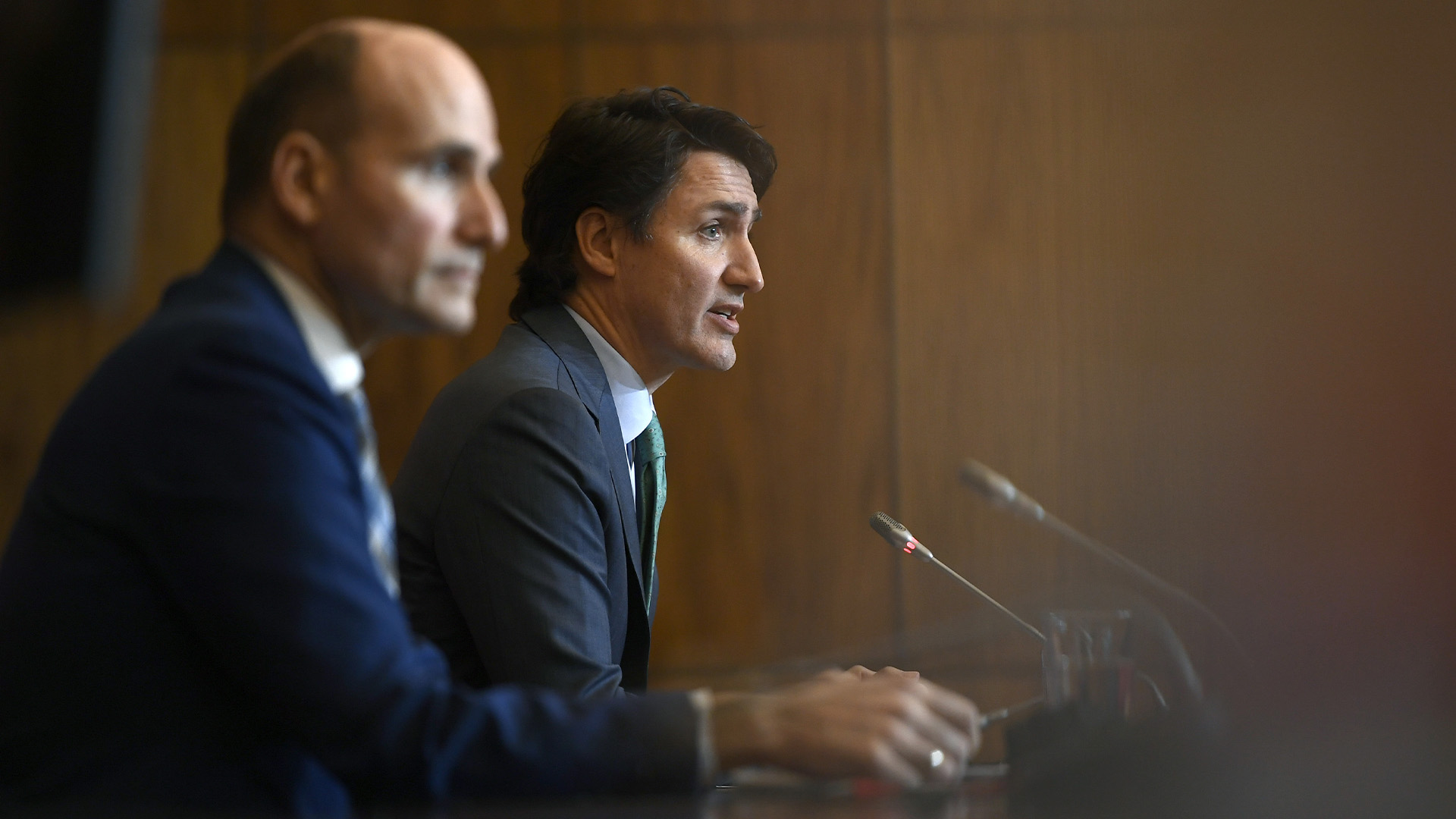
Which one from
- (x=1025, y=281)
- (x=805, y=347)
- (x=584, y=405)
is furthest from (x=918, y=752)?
(x=1025, y=281)

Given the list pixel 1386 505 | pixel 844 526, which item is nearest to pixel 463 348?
pixel 844 526

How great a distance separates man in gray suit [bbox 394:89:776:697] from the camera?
4.26 feet

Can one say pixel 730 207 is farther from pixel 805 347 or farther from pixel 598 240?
pixel 805 347

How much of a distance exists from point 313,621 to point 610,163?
1174 millimetres

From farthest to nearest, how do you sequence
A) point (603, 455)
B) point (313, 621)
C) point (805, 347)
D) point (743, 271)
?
point (805, 347) → point (743, 271) → point (603, 455) → point (313, 621)

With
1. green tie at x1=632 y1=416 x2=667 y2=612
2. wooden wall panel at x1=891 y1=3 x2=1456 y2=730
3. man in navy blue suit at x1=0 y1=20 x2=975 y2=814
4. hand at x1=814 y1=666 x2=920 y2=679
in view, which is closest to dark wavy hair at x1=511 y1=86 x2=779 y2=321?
green tie at x1=632 y1=416 x2=667 y2=612

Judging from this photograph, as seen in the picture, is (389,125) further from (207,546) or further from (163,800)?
(163,800)

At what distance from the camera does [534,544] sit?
1310 millimetres

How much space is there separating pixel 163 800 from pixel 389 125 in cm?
51

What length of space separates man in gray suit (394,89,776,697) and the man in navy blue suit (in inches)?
15.6

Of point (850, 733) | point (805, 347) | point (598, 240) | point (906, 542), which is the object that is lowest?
point (805, 347)

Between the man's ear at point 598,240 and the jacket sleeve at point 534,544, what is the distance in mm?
449

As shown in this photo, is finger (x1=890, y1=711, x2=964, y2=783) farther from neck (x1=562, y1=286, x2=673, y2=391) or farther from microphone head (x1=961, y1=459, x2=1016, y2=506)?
neck (x1=562, y1=286, x2=673, y2=391)

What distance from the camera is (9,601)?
860mm
